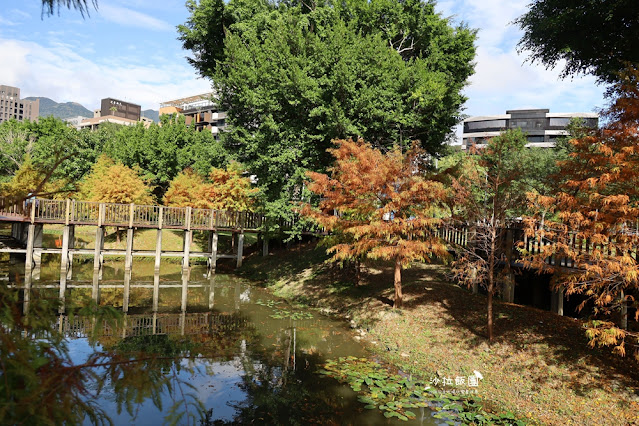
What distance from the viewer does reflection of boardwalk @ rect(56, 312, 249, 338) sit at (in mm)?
14116

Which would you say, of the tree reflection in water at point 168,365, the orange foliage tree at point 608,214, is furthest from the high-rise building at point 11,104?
the orange foliage tree at point 608,214

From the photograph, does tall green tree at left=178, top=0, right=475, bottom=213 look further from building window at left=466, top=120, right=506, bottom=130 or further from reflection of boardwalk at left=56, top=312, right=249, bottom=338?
building window at left=466, top=120, right=506, bottom=130

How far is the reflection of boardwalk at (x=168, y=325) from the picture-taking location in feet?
46.3

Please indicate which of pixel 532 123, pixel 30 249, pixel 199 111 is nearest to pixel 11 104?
pixel 199 111

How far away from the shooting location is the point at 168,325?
15773mm

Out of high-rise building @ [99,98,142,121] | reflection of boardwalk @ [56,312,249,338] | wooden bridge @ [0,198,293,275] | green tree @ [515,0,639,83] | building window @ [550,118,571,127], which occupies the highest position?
high-rise building @ [99,98,142,121]

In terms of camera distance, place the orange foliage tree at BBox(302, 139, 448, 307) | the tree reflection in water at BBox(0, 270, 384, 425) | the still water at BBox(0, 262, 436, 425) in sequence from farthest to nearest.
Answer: the orange foliage tree at BBox(302, 139, 448, 307), the still water at BBox(0, 262, 436, 425), the tree reflection in water at BBox(0, 270, 384, 425)

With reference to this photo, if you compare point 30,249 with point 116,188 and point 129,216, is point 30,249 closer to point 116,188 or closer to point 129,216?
point 129,216

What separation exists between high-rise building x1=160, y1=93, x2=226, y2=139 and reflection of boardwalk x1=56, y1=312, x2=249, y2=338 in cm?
6104

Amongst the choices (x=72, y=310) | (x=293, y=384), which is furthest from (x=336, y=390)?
(x=72, y=310)

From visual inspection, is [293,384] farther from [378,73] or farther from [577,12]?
[577,12]

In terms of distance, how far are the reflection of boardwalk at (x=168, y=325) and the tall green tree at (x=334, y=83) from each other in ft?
22.1

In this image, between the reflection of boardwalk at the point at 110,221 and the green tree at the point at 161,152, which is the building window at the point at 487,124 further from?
the reflection of boardwalk at the point at 110,221

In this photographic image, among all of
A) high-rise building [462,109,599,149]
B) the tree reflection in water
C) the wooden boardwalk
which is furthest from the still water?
high-rise building [462,109,599,149]
